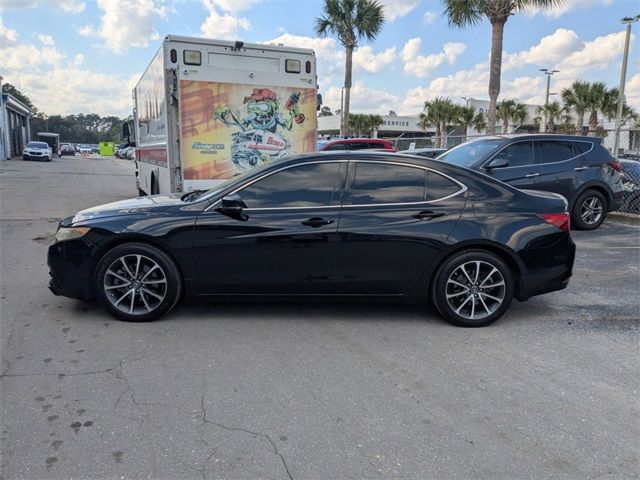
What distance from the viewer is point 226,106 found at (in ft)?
27.3

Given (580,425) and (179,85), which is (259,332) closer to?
(580,425)

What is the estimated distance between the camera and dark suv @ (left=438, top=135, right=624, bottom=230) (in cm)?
905

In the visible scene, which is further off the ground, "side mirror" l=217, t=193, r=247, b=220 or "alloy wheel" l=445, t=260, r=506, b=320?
"side mirror" l=217, t=193, r=247, b=220

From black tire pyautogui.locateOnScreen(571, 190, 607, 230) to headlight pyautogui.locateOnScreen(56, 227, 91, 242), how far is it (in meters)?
8.39

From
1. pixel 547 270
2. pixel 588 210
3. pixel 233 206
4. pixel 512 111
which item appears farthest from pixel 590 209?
pixel 512 111

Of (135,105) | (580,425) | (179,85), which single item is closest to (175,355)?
(580,425)

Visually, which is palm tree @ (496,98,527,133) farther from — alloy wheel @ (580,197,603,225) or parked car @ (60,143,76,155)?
parked car @ (60,143,76,155)

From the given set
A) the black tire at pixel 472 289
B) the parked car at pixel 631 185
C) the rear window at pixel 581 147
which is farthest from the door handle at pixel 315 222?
the parked car at pixel 631 185

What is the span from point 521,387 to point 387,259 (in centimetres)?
157

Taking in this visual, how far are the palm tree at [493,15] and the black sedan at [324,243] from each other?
14.1 m

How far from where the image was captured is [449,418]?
3133mm

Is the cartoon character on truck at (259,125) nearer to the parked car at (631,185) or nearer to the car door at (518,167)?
the car door at (518,167)

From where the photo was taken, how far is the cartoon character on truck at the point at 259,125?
8469mm

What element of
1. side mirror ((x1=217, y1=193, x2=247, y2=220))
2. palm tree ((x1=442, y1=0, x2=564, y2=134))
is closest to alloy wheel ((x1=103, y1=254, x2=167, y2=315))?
side mirror ((x1=217, y1=193, x2=247, y2=220))
